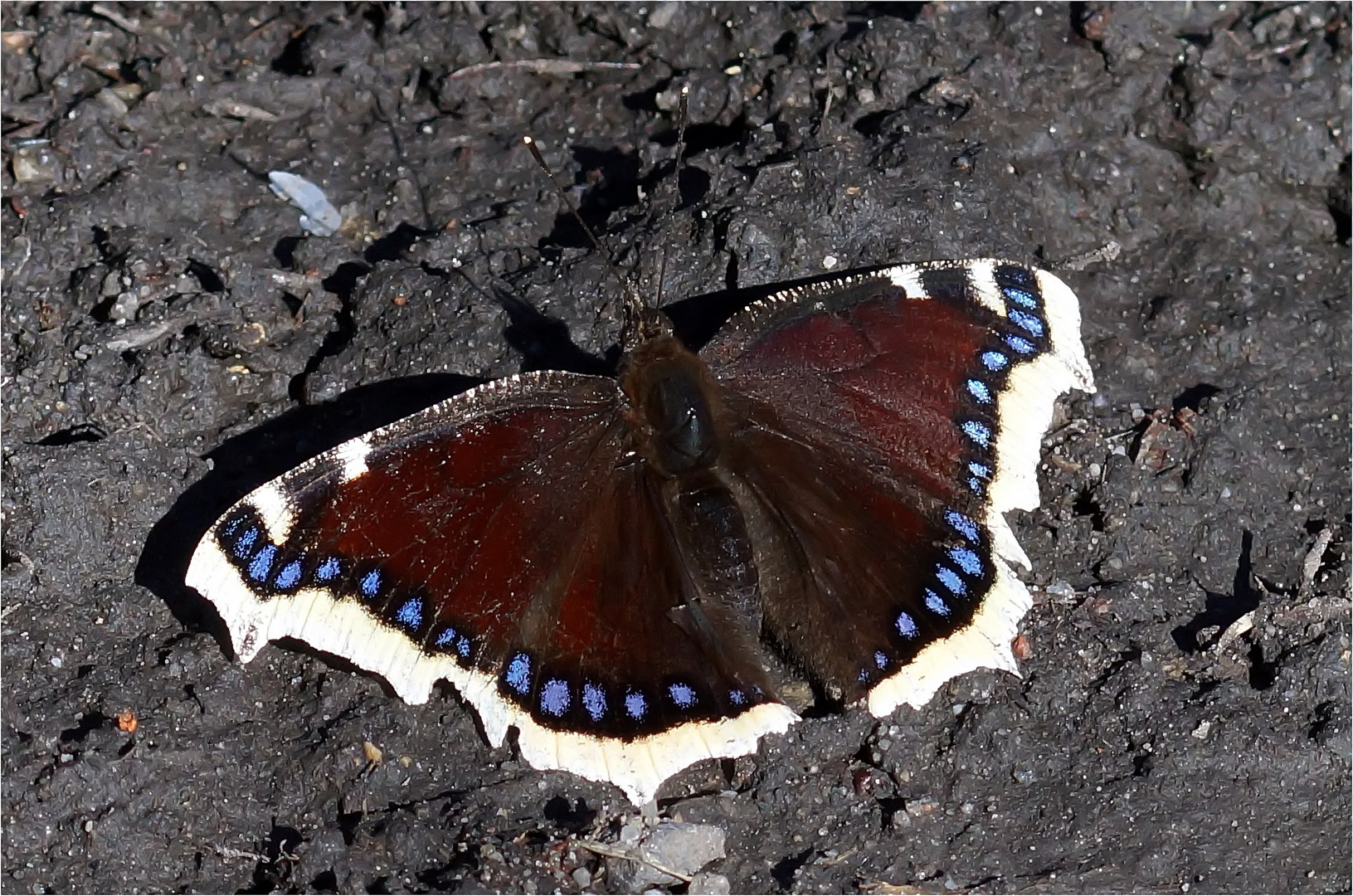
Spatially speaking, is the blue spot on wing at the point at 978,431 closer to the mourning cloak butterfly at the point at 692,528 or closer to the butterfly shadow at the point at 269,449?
the mourning cloak butterfly at the point at 692,528

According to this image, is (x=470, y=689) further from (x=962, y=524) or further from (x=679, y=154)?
(x=679, y=154)

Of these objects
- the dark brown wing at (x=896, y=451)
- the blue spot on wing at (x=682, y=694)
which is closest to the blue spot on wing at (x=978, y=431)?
the dark brown wing at (x=896, y=451)

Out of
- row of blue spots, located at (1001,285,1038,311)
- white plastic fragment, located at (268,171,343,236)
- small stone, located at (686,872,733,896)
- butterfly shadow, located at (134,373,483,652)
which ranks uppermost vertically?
row of blue spots, located at (1001,285,1038,311)

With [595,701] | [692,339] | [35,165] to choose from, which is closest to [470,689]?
[595,701]

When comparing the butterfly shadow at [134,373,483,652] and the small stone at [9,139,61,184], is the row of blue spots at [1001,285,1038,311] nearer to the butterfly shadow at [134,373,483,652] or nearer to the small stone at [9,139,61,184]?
the butterfly shadow at [134,373,483,652]

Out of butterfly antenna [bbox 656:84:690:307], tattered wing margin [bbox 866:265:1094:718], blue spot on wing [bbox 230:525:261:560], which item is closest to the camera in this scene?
blue spot on wing [bbox 230:525:261:560]

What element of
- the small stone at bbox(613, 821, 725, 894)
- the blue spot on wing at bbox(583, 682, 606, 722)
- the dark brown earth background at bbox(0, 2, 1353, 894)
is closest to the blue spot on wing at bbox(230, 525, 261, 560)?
the dark brown earth background at bbox(0, 2, 1353, 894)

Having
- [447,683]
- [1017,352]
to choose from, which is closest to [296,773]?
[447,683]
